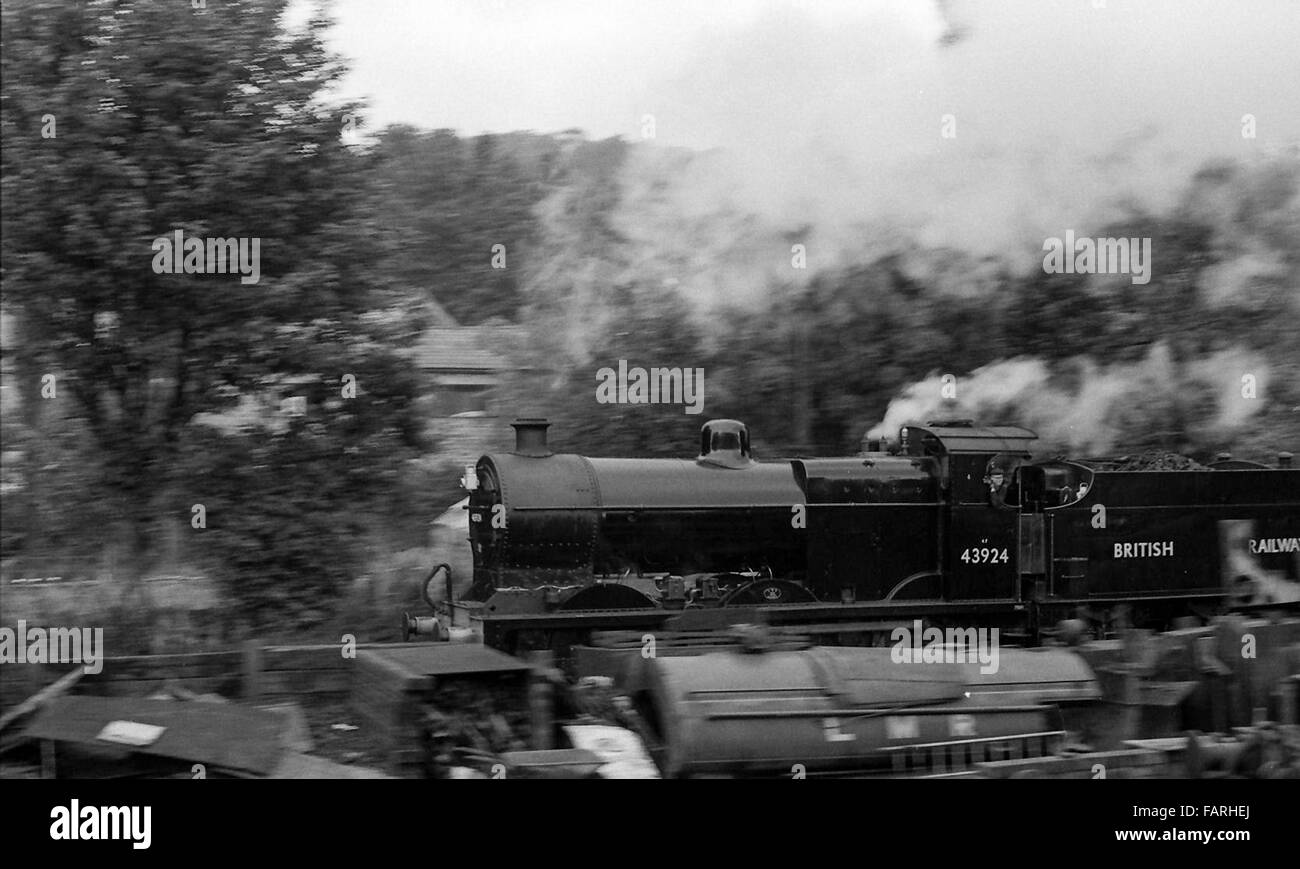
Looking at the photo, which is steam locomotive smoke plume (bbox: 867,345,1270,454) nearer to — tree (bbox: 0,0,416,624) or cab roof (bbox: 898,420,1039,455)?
cab roof (bbox: 898,420,1039,455)

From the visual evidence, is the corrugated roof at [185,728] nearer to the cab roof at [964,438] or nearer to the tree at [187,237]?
the tree at [187,237]

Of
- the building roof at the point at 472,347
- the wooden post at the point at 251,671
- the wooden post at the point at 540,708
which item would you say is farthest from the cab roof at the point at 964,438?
the building roof at the point at 472,347

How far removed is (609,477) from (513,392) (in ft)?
18.6

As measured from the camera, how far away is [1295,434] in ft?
47.5

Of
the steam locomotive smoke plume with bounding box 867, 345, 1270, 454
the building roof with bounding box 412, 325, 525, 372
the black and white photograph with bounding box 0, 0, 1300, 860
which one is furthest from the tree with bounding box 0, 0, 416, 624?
the steam locomotive smoke plume with bounding box 867, 345, 1270, 454

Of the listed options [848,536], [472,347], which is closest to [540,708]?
[848,536]

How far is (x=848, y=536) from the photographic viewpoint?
32.0 ft

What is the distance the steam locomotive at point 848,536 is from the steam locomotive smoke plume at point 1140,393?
409 centimetres

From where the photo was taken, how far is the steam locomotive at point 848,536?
364 inches

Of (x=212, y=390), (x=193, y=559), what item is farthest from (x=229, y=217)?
(x=193, y=559)

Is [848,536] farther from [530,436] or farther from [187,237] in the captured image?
[187,237]

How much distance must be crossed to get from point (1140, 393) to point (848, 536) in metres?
6.43

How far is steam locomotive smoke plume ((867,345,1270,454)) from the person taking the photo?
1431 centimetres

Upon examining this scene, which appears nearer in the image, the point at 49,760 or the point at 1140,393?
the point at 49,760
